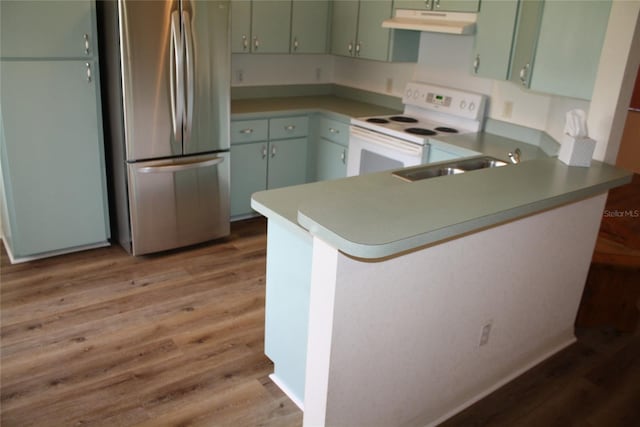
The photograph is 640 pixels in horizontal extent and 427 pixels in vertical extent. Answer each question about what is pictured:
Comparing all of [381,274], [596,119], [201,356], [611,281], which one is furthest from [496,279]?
[201,356]

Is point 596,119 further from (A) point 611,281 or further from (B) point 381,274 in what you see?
(B) point 381,274

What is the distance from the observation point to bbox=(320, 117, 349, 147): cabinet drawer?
4.27 meters

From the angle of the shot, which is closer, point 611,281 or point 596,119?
point 596,119

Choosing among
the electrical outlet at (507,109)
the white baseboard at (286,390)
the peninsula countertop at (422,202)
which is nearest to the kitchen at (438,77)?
the electrical outlet at (507,109)

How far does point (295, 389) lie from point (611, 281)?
1.85 meters

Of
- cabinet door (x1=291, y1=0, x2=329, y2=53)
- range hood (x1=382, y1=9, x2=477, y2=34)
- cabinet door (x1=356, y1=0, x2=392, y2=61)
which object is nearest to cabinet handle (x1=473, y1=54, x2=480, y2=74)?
range hood (x1=382, y1=9, x2=477, y2=34)

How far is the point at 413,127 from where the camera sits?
394cm

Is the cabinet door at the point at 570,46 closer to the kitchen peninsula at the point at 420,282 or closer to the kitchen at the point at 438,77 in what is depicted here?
the kitchen at the point at 438,77

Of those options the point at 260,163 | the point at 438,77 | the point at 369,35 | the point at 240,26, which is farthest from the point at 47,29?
the point at 438,77

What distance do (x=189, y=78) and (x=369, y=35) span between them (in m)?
1.62

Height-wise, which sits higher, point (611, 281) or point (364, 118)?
point (364, 118)

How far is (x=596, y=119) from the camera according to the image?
255 centimetres

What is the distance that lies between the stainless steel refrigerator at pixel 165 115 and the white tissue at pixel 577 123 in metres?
2.13

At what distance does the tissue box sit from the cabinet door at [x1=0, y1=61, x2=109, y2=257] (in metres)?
2.71
